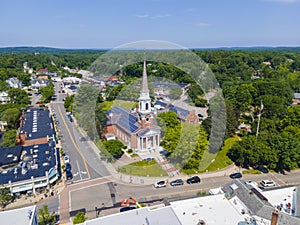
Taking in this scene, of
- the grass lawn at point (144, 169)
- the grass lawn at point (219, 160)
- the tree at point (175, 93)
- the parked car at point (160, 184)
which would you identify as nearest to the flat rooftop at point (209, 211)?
the parked car at point (160, 184)

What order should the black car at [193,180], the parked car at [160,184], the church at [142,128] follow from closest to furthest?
the parked car at [160,184]
the black car at [193,180]
the church at [142,128]

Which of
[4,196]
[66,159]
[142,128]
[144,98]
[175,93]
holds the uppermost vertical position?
[144,98]

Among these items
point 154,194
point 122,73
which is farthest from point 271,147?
point 122,73

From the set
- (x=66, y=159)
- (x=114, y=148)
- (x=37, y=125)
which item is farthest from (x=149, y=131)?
(x=37, y=125)

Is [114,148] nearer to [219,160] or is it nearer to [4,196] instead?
[4,196]

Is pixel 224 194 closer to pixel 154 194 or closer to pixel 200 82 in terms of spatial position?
pixel 154 194

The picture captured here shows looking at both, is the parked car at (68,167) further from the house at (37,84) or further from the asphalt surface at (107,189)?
the house at (37,84)
